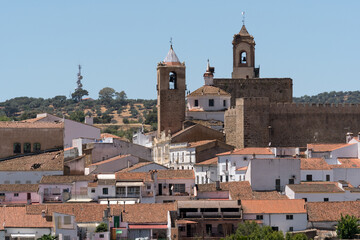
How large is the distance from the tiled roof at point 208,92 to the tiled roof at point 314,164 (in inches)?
588

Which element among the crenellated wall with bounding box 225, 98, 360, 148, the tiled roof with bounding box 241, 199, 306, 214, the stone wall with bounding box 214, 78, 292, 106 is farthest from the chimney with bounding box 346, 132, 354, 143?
the tiled roof with bounding box 241, 199, 306, 214

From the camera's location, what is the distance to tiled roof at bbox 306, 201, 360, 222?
57.8 m

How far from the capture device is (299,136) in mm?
73938

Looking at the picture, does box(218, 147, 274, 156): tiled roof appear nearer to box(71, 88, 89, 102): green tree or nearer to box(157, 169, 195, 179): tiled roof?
box(157, 169, 195, 179): tiled roof

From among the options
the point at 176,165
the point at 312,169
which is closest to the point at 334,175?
the point at 312,169

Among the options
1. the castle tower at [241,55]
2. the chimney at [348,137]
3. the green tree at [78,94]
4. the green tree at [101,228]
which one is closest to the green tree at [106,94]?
the green tree at [78,94]

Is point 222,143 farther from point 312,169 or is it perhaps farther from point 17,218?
point 17,218

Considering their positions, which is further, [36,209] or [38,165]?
[38,165]

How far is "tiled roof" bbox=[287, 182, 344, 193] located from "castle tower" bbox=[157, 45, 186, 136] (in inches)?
642

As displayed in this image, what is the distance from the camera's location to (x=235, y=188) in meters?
62.7

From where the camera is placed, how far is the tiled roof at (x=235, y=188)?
61.3 meters

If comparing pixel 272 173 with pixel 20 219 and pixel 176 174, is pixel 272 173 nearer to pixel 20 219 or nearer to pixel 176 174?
pixel 176 174

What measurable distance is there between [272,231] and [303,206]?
3818 millimetres

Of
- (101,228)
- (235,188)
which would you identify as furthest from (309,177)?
(101,228)
